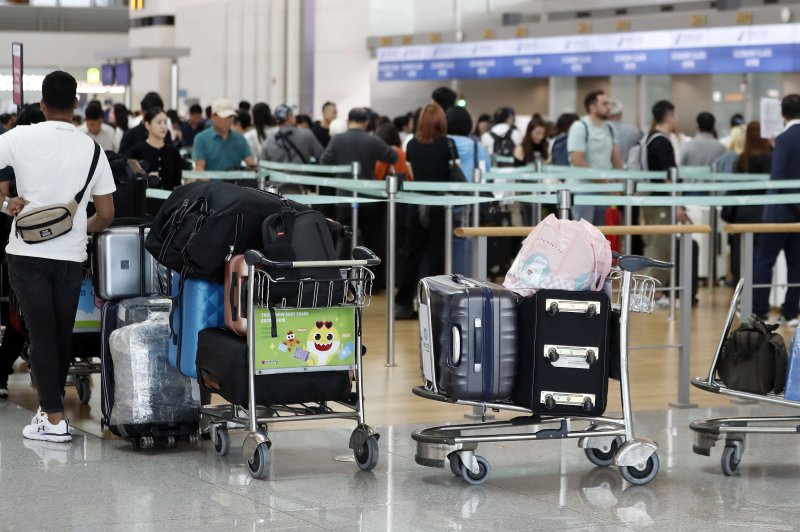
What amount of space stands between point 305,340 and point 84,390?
2.03 metres

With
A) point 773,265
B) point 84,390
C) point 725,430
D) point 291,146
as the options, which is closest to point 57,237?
point 84,390

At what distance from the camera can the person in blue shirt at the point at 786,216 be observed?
30.6ft

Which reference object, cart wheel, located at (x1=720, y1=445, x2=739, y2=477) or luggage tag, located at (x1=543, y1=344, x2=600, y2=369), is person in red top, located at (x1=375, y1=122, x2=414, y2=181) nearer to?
cart wheel, located at (x1=720, y1=445, x2=739, y2=477)

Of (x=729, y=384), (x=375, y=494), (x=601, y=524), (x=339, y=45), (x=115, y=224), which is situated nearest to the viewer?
(x=601, y=524)

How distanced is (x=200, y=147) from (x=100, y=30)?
2895 centimetres

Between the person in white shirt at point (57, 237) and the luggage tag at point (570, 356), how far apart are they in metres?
2.00

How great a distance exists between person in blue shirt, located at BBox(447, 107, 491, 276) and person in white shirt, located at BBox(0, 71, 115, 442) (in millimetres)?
4727

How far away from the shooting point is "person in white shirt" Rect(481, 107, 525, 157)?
14.0 m

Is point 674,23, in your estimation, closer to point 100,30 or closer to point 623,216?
point 623,216

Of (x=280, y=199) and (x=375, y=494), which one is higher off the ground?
(x=280, y=199)

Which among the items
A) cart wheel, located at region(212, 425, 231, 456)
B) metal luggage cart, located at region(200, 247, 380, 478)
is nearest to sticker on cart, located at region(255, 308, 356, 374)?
metal luggage cart, located at region(200, 247, 380, 478)

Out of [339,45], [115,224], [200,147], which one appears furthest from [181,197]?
[339,45]

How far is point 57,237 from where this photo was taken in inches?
226

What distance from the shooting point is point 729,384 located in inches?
214
